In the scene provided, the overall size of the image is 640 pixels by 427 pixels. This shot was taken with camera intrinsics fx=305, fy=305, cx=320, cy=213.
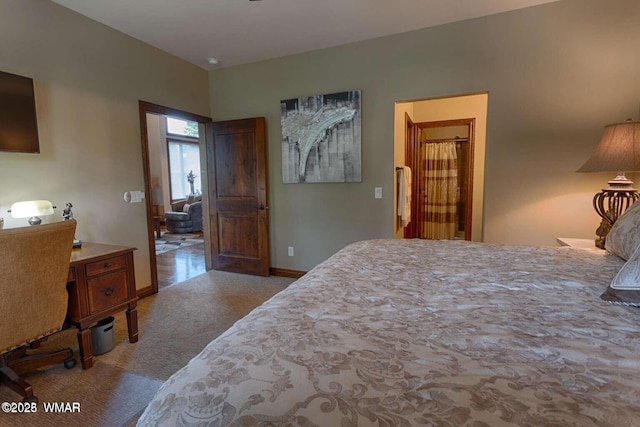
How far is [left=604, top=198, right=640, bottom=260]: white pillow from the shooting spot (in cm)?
145

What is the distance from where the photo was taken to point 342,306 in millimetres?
1016

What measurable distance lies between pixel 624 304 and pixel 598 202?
180cm

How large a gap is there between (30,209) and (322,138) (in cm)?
263

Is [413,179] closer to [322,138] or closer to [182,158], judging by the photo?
[322,138]

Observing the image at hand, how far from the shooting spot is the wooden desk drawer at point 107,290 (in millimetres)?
2059

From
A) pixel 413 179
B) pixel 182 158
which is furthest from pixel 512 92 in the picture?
pixel 182 158

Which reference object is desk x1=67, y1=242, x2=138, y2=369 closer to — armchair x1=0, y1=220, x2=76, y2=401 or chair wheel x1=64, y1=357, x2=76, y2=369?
chair wheel x1=64, y1=357, x2=76, y2=369

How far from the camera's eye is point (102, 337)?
219 centimetres

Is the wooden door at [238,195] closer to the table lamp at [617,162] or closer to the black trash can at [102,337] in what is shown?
the black trash can at [102,337]

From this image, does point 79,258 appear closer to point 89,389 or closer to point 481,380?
point 89,389

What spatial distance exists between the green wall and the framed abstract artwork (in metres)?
0.10

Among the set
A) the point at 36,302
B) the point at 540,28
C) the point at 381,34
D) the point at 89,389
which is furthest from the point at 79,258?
the point at 540,28

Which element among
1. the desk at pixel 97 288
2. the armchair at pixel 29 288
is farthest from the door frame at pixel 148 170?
the armchair at pixel 29 288

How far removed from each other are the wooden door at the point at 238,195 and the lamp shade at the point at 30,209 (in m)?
1.99
